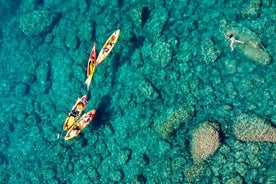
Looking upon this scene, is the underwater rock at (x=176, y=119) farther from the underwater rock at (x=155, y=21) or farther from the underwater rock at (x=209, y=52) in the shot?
the underwater rock at (x=155, y=21)

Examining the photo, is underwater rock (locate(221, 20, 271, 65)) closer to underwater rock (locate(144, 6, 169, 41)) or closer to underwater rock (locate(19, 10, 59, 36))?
underwater rock (locate(144, 6, 169, 41))

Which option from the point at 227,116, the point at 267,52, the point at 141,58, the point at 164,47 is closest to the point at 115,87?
the point at 141,58

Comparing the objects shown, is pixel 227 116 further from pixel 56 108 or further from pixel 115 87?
pixel 56 108

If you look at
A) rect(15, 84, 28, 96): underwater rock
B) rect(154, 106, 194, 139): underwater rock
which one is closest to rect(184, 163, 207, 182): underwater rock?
rect(154, 106, 194, 139): underwater rock

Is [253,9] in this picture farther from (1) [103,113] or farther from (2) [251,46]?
(1) [103,113]

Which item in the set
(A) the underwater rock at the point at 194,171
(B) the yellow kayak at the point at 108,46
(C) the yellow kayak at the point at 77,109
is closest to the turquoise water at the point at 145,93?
(A) the underwater rock at the point at 194,171

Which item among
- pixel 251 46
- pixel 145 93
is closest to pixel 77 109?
pixel 145 93
